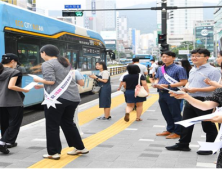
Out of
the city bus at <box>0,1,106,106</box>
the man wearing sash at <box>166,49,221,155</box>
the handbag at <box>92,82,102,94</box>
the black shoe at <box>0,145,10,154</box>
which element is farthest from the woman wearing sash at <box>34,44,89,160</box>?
the handbag at <box>92,82,102,94</box>

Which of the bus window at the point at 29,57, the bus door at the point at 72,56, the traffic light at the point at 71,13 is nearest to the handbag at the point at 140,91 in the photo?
the bus window at the point at 29,57

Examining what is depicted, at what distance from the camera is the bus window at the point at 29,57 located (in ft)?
31.4

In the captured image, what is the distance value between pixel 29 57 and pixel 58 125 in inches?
216

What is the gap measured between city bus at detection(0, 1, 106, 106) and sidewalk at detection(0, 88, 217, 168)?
1484 millimetres

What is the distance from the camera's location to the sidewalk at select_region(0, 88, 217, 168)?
482 cm

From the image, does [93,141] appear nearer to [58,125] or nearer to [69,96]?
[58,125]

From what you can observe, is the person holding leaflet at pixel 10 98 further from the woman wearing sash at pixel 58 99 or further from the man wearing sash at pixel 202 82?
the man wearing sash at pixel 202 82

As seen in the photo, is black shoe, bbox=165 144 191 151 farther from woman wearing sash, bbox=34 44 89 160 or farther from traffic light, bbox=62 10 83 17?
traffic light, bbox=62 10 83 17

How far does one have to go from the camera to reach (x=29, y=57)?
10.0 meters

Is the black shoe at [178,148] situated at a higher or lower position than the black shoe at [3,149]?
lower

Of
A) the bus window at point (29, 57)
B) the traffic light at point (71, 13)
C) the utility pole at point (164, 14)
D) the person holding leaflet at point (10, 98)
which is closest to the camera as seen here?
the person holding leaflet at point (10, 98)

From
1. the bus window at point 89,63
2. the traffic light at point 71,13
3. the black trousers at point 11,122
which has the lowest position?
the black trousers at point 11,122

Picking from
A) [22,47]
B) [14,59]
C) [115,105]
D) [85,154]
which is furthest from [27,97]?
[85,154]

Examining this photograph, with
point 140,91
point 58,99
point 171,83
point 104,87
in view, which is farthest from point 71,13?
point 58,99
